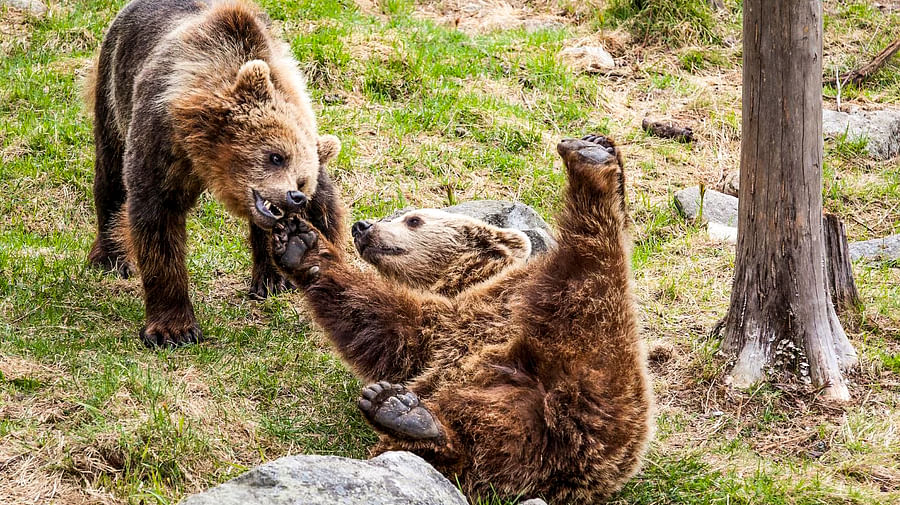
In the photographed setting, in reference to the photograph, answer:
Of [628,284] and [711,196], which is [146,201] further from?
[711,196]

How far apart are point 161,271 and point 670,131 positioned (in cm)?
531

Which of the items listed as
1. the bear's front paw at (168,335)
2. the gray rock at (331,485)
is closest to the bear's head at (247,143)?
the bear's front paw at (168,335)

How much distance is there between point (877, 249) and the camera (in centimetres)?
690

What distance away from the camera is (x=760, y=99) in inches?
196

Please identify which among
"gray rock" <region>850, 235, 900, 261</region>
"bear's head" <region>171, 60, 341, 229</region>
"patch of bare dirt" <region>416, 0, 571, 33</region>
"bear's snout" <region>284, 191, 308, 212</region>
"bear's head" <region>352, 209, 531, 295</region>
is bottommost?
"gray rock" <region>850, 235, 900, 261</region>

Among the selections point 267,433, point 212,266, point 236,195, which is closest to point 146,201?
point 236,195

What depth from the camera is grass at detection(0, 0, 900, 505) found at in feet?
13.9

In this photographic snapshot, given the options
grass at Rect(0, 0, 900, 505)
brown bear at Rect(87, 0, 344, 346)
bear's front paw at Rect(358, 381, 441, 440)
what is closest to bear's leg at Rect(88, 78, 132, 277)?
grass at Rect(0, 0, 900, 505)

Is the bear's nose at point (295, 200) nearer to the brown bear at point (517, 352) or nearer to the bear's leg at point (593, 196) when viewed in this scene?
the brown bear at point (517, 352)

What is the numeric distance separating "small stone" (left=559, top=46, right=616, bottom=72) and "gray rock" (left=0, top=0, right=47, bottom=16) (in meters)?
5.54

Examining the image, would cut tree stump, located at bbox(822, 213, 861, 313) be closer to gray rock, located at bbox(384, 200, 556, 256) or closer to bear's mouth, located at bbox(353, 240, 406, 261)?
gray rock, located at bbox(384, 200, 556, 256)

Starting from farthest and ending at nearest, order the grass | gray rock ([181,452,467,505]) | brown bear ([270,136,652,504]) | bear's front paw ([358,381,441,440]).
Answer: the grass → brown bear ([270,136,652,504]) → bear's front paw ([358,381,441,440]) → gray rock ([181,452,467,505])

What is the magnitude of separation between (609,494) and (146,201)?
3.17m

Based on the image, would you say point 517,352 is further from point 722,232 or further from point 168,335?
point 722,232
